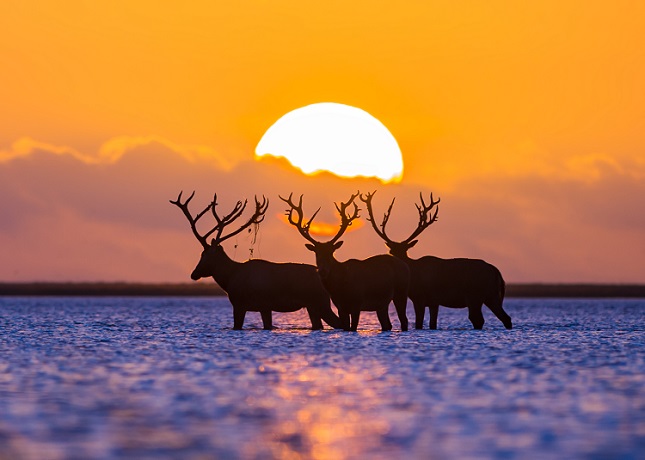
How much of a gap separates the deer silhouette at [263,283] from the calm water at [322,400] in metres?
4.39

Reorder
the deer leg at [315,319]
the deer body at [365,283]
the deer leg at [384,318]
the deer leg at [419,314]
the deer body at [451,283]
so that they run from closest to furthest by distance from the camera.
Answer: the deer body at [365,283]
the deer leg at [384,318]
the deer leg at [315,319]
the deer body at [451,283]
the deer leg at [419,314]

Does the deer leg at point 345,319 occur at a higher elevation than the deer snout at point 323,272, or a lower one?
lower

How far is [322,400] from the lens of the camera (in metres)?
17.3

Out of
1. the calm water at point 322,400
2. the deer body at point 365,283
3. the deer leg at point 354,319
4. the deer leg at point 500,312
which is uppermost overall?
the deer body at point 365,283

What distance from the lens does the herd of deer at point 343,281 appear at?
3309cm

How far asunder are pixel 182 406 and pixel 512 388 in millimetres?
5273

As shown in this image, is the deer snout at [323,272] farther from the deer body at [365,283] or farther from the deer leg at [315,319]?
the deer leg at [315,319]

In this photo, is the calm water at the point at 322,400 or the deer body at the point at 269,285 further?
the deer body at the point at 269,285

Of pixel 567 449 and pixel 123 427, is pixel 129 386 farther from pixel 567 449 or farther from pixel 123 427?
pixel 567 449

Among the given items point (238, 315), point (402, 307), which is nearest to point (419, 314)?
point (402, 307)

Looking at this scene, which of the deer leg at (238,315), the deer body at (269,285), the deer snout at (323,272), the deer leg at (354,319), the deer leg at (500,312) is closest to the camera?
the deer snout at (323,272)

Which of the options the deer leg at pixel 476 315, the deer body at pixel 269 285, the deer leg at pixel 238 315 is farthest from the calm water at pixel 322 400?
the deer leg at pixel 476 315

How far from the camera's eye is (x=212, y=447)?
13164 mm

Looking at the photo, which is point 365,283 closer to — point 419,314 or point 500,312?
point 419,314
